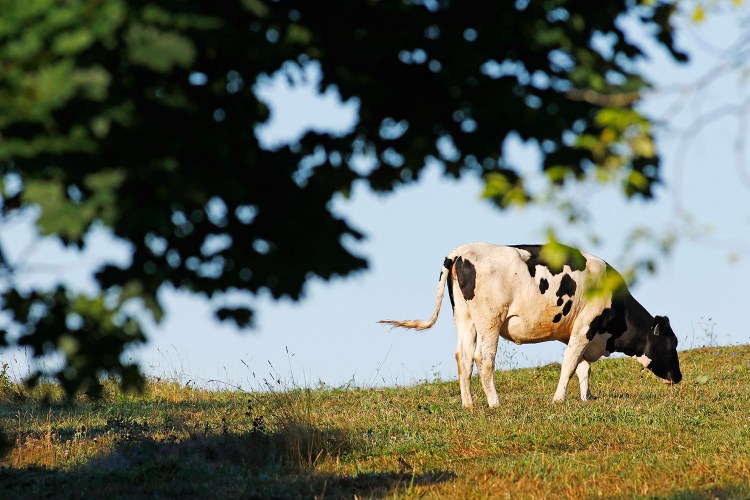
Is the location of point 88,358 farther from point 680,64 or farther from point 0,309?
point 680,64

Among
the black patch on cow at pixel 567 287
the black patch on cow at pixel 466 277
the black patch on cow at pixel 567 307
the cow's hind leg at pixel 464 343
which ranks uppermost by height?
the black patch on cow at pixel 466 277

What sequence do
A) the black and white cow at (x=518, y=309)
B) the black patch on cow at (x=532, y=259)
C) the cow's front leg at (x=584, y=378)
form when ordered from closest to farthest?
the black and white cow at (x=518, y=309)
the black patch on cow at (x=532, y=259)
the cow's front leg at (x=584, y=378)

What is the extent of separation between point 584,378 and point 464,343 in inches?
100

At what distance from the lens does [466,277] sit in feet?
58.2

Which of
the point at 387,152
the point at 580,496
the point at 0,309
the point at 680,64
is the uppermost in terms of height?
the point at 680,64

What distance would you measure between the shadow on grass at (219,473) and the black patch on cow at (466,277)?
214 inches

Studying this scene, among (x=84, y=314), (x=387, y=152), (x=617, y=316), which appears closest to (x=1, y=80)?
(x=84, y=314)

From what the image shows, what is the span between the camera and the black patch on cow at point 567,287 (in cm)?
1806

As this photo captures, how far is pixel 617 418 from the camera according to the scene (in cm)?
1479

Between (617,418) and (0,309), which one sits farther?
(617,418)

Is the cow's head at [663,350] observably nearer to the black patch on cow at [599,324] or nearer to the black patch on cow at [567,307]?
the black patch on cow at [599,324]

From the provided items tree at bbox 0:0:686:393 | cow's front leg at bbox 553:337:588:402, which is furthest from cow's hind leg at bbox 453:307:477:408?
tree at bbox 0:0:686:393

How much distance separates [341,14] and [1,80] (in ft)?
6.69

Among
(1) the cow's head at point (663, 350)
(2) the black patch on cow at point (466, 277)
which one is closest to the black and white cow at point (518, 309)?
(2) the black patch on cow at point (466, 277)
